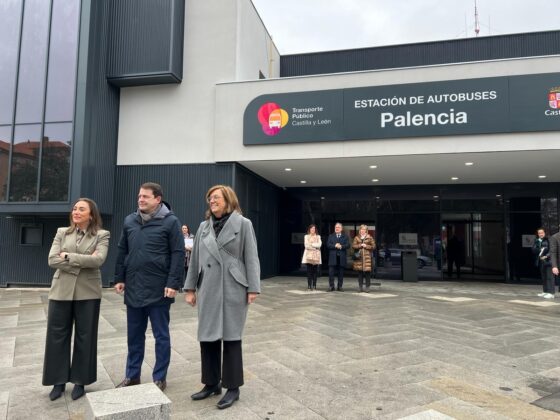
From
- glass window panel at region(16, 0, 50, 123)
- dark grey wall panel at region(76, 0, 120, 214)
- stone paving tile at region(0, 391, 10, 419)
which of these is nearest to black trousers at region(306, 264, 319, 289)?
dark grey wall panel at region(76, 0, 120, 214)

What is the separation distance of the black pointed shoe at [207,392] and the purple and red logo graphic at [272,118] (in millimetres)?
7687

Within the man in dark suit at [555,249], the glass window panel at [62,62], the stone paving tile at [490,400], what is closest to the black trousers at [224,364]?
the stone paving tile at [490,400]

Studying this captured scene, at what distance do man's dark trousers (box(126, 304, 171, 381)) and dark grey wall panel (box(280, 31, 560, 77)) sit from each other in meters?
13.6

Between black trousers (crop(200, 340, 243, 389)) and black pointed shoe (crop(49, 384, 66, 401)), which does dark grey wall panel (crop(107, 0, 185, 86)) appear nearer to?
black pointed shoe (crop(49, 384, 66, 401))

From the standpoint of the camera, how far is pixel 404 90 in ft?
31.7

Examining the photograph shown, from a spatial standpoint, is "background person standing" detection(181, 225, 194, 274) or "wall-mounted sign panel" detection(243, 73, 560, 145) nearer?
"wall-mounted sign panel" detection(243, 73, 560, 145)

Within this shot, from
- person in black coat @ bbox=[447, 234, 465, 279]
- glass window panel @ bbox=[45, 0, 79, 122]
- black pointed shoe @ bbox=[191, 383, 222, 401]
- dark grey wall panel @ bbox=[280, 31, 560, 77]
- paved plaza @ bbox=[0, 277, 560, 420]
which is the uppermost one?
dark grey wall panel @ bbox=[280, 31, 560, 77]

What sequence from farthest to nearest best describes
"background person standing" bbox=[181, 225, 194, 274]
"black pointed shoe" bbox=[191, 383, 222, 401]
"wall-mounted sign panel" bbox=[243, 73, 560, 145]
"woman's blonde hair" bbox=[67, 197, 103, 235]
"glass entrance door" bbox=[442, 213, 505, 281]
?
"glass entrance door" bbox=[442, 213, 505, 281] < "background person standing" bbox=[181, 225, 194, 274] < "wall-mounted sign panel" bbox=[243, 73, 560, 145] < "woman's blonde hair" bbox=[67, 197, 103, 235] < "black pointed shoe" bbox=[191, 383, 222, 401]

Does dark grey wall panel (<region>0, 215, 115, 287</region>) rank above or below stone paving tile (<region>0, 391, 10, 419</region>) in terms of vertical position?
above

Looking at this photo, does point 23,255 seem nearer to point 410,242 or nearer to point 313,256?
point 313,256

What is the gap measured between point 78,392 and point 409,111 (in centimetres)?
879

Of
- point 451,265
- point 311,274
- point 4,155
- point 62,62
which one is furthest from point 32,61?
point 451,265

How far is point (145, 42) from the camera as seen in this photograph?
10.8 meters

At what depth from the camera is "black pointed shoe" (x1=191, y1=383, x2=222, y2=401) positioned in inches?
124
